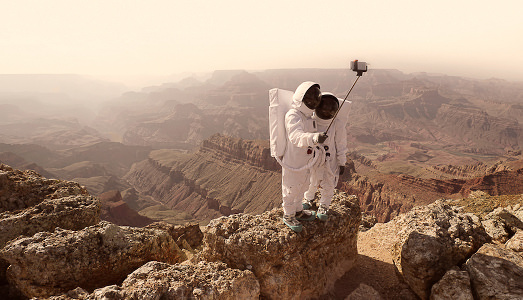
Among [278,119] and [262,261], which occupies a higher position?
[278,119]

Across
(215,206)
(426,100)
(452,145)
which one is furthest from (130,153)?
(426,100)

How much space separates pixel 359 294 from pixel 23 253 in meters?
7.02

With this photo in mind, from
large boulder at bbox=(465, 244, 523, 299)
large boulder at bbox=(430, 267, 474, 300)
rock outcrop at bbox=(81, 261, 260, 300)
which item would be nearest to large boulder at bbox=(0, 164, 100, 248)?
rock outcrop at bbox=(81, 261, 260, 300)

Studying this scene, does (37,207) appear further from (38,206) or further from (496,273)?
(496,273)

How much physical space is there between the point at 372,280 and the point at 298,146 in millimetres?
4018

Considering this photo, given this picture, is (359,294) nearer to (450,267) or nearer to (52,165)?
(450,267)

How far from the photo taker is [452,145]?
130750mm

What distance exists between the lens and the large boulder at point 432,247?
4.69 m

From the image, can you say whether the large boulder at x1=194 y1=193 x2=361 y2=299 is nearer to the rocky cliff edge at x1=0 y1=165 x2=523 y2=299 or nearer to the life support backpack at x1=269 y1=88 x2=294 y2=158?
the rocky cliff edge at x1=0 y1=165 x2=523 y2=299

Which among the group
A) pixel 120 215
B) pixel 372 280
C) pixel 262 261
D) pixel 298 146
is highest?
pixel 298 146

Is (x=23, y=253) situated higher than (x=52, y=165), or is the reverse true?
(x=23, y=253)

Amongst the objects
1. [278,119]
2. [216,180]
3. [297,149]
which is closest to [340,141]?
[297,149]

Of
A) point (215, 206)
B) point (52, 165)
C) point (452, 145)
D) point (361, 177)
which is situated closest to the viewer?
point (361, 177)

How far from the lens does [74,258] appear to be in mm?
5070
